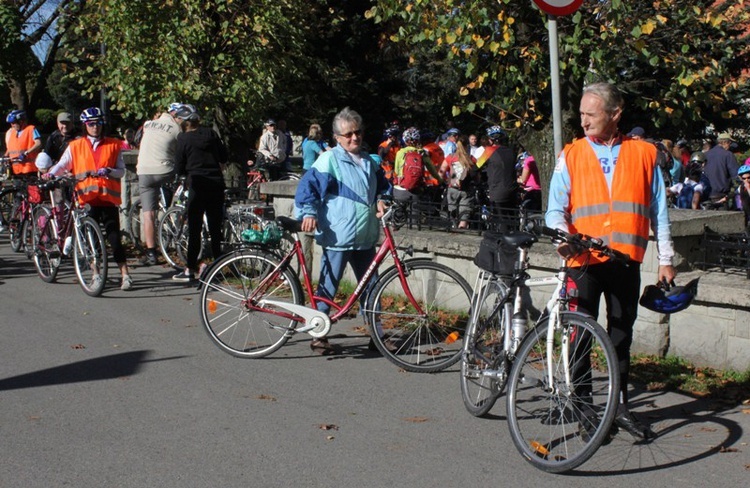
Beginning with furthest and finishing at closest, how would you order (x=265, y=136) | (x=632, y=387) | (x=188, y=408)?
1. (x=265, y=136)
2. (x=632, y=387)
3. (x=188, y=408)

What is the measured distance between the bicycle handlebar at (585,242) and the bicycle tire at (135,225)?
28.5 feet

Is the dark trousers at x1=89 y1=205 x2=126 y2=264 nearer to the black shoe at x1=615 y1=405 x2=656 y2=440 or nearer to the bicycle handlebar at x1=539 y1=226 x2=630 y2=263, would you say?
the bicycle handlebar at x1=539 y1=226 x2=630 y2=263

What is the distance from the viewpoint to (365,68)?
91.6 feet

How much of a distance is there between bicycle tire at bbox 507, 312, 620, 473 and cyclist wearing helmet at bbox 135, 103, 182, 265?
23.5ft

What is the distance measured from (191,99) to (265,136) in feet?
14.5

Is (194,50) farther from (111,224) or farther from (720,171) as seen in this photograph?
(720,171)

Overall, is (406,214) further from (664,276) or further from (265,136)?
(265,136)

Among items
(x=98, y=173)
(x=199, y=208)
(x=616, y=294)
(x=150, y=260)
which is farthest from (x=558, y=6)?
(x=150, y=260)

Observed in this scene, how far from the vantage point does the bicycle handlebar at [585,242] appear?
16.6ft

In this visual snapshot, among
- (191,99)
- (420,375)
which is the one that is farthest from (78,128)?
(420,375)

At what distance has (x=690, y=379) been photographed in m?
6.73

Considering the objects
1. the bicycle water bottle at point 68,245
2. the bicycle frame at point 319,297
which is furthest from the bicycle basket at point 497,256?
the bicycle water bottle at point 68,245

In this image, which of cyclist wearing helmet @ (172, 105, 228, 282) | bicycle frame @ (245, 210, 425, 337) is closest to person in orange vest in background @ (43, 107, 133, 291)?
cyclist wearing helmet @ (172, 105, 228, 282)

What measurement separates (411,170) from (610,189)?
870cm
